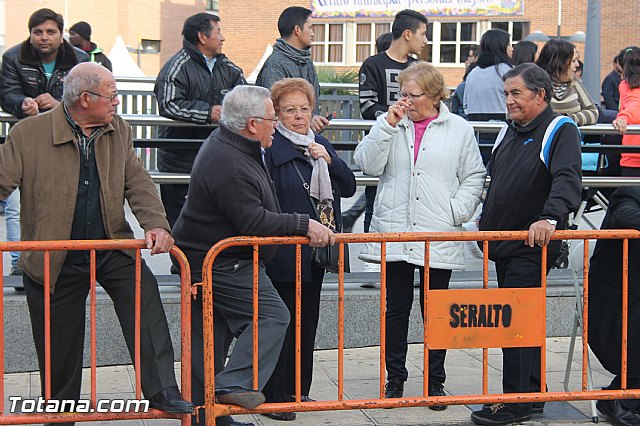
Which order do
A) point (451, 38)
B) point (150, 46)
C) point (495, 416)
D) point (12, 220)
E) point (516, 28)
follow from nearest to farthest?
point (495, 416) < point (12, 220) < point (516, 28) < point (451, 38) < point (150, 46)

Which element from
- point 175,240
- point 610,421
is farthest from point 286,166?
point 610,421

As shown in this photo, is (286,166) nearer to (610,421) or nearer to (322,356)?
(322,356)

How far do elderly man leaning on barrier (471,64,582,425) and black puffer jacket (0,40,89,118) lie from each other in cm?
307

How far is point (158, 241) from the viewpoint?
15.9 feet

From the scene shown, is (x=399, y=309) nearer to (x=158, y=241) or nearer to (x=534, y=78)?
(x=534, y=78)

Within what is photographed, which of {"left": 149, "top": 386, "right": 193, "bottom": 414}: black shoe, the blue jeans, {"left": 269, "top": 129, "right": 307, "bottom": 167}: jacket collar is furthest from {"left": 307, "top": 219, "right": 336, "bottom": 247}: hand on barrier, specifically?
the blue jeans

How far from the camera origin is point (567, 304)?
7312 mm

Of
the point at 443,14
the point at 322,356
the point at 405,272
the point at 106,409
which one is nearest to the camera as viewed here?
the point at 106,409

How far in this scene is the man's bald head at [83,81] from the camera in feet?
16.3

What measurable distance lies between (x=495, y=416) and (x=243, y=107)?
209cm

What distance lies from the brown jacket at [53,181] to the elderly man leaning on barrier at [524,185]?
185cm

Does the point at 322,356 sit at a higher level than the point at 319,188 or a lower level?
lower

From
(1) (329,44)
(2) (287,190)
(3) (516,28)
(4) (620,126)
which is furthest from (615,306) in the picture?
(1) (329,44)

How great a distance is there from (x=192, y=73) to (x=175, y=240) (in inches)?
85.5
